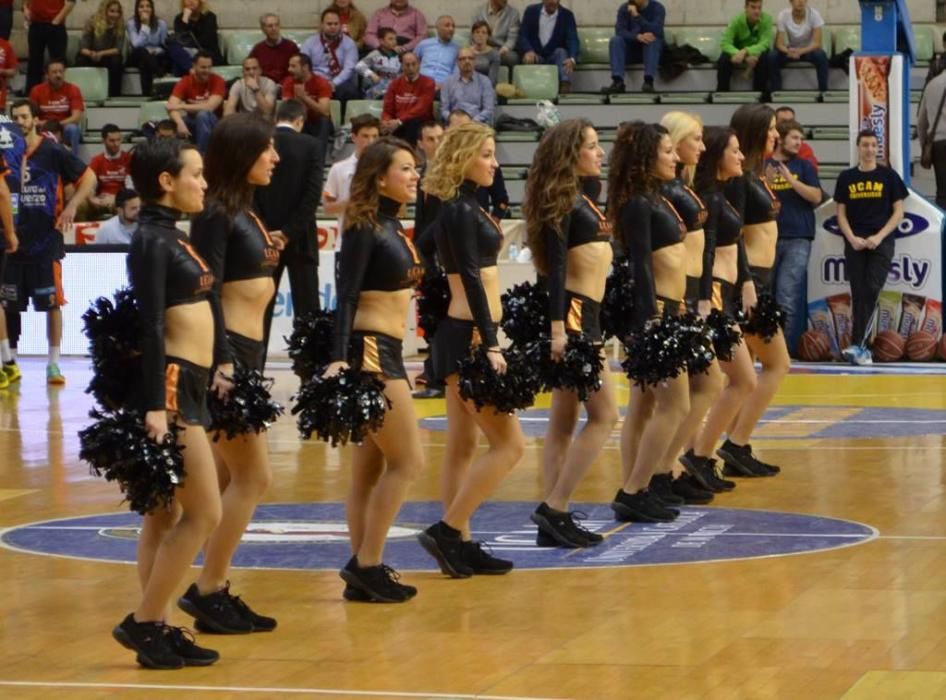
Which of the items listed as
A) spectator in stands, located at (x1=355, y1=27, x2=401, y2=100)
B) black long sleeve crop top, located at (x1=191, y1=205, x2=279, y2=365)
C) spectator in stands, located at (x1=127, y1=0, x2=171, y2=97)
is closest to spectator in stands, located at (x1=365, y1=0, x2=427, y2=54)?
spectator in stands, located at (x1=355, y1=27, x2=401, y2=100)

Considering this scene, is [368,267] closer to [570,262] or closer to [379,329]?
[379,329]

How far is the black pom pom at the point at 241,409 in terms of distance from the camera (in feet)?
A: 20.0

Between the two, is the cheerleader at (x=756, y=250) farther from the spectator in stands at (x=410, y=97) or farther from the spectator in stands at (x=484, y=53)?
the spectator in stands at (x=484, y=53)

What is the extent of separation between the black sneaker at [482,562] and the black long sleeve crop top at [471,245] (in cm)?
81

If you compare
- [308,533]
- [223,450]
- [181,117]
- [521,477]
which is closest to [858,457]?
[521,477]

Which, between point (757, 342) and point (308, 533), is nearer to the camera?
point (308, 533)

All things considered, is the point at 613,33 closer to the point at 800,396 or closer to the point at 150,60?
the point at 150,60

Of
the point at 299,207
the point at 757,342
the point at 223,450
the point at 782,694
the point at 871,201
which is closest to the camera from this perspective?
the point at 782,694

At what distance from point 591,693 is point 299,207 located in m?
5.73

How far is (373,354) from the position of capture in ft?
22.1

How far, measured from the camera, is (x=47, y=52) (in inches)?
902

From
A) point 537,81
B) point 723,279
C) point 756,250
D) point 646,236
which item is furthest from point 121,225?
point 646,236

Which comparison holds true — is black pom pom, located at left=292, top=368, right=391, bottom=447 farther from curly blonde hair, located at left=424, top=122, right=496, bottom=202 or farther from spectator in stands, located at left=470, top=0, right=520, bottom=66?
spectator in stands, located at left=470, top=0, right=520, bottom=66

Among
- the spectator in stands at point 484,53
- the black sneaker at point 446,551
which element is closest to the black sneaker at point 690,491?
the black sneaker at point 446,551
